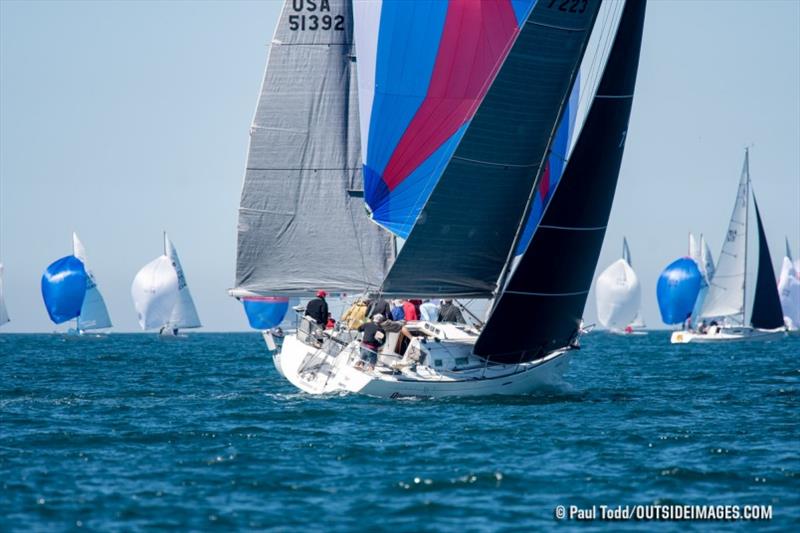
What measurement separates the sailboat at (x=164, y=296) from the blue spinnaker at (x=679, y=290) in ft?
106

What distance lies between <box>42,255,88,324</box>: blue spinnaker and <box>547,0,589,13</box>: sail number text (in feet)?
214

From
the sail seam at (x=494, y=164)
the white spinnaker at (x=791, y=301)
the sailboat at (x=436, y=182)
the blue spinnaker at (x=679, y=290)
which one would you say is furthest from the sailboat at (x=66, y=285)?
the sail seam at (x=494, y=164)

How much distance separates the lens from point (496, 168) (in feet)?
75.8

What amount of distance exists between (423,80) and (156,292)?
6742 cm

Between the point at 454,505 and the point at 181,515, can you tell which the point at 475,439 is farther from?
the point at 181,515

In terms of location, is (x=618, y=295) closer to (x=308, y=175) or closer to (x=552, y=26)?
(x=308, y=175)

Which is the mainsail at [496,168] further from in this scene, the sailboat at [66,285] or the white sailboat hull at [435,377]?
the sailboat at [66,285]

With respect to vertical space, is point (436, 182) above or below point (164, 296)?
above

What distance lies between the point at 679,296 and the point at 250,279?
62.5 metres

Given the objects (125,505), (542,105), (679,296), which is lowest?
(679,296)

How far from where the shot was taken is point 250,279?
28.9 metres

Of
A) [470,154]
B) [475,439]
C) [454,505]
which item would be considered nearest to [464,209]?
[470,154]

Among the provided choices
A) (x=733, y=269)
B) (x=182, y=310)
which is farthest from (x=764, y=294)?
(x=182, y=310)

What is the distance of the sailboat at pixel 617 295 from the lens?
104 meters
